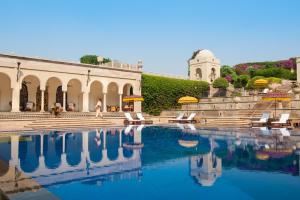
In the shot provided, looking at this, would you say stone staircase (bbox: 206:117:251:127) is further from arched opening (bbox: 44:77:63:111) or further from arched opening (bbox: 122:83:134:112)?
arched opening (bbox: 44:77:63:111)

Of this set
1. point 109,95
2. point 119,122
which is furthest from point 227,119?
point 109,95

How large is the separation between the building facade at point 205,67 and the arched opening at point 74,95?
598 inches

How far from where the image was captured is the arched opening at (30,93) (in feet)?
80.5

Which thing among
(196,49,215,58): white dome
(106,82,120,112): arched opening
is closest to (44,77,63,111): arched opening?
(106,82,120,112): arched opening

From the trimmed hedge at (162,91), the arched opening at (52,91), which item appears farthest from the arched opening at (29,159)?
the trimmed hedge at (162,91)

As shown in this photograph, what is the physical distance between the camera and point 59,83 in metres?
26.5

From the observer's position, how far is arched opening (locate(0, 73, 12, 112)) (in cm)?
2348

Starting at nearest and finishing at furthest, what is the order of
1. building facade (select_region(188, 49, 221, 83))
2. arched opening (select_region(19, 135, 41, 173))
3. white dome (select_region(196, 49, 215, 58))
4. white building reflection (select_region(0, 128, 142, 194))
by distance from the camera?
white building reflection (select_region(0, 128, 142, 194)) → arched opening (select_region(19, 135, 41, 173)) → building facade (select_region(188, 49, 221, 83)) → white dome (select_region(196, 49, 215, 58))

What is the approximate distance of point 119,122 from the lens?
22.7 m

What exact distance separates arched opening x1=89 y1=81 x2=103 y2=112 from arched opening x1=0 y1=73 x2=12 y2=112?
24.8 ft

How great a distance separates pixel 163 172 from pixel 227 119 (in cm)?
1704

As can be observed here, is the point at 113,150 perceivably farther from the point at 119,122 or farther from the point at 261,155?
the point at 119,122

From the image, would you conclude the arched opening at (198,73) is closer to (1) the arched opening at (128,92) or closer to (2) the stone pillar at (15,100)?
(1) the arched opening at (128,92)

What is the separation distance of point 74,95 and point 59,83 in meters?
2.01
